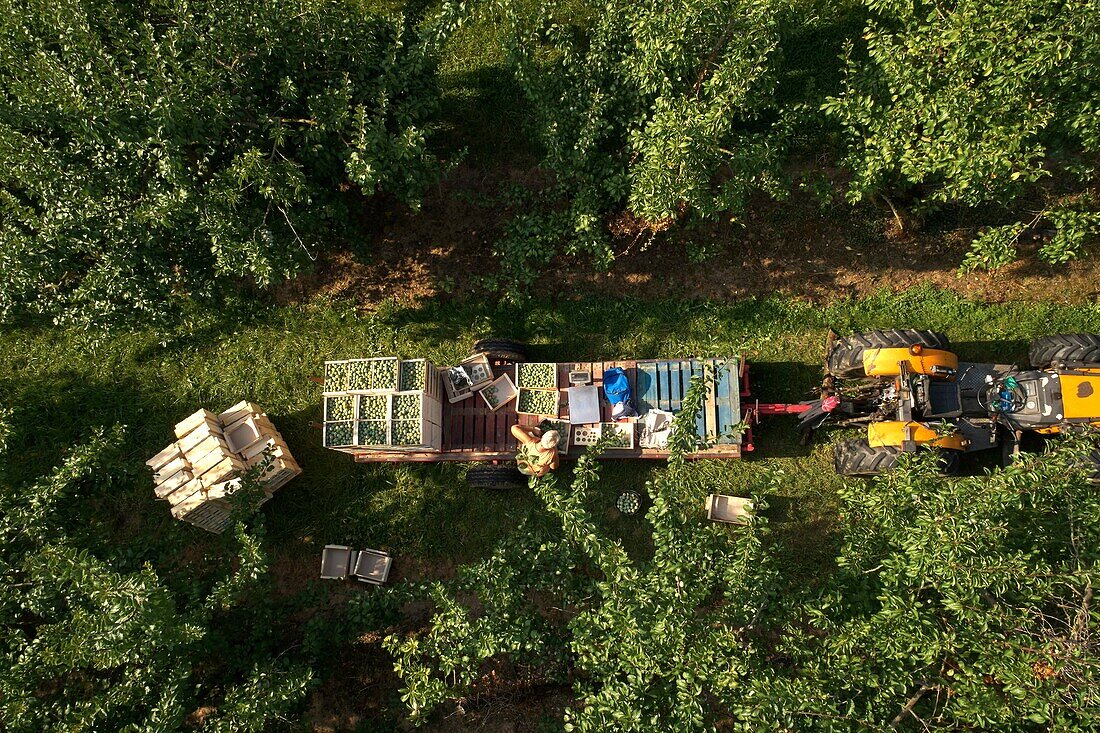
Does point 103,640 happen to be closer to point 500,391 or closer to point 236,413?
point 236,413

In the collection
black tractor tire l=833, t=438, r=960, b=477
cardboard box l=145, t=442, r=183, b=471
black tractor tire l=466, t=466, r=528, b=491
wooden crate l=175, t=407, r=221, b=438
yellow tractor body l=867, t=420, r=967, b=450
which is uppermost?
wooden crate l=175, t=407, r=221, b=438

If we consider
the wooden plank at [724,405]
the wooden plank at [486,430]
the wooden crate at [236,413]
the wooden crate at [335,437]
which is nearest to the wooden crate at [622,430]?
the wooden plank at [724,405]

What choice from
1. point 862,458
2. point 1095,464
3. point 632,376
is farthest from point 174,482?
point 1095,464

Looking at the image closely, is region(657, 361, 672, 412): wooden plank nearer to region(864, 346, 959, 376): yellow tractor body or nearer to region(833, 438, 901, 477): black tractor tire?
region(833, 438, 901, 477): black tractor tire

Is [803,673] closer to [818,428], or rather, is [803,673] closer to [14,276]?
[818,428]

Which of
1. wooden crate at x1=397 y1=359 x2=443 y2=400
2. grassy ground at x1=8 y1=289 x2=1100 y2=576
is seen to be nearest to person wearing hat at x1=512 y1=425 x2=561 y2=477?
grassy ground at x1=8 y1=289 x2=1100 y2=576
